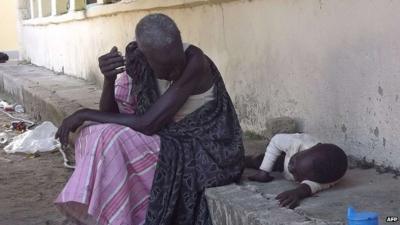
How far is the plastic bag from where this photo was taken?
6.52 metres

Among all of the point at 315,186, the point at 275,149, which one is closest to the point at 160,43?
the point at 275,149

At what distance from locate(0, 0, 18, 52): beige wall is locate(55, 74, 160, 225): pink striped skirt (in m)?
17.7

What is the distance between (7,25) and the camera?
2059 centimetres

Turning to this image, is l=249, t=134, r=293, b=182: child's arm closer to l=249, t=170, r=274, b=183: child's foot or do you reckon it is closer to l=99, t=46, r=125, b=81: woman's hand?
l=249, t=170, r=274, b=183: child's foot

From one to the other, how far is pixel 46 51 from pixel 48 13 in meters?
0.79

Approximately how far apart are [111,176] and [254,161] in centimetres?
90

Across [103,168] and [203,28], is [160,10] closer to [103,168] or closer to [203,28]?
[203,28]

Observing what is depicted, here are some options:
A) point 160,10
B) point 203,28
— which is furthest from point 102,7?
point 203,28

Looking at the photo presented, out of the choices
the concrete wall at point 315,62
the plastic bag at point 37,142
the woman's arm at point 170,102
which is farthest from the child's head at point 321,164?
the plastic bag at point 37,142

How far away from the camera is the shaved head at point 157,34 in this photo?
3393 mm

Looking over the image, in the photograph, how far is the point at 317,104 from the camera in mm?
4391

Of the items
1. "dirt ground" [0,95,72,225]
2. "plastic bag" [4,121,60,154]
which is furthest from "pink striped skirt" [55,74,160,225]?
"plastic bag" [4,121,60,154]

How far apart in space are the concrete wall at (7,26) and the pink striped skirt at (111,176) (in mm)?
17658

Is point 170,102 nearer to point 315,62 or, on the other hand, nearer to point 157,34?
point 157,34
